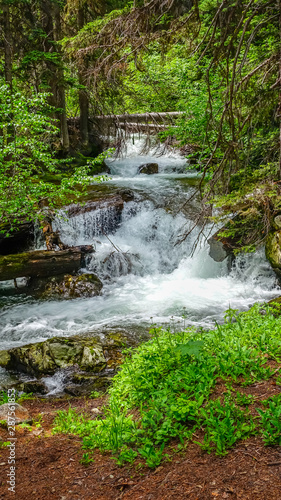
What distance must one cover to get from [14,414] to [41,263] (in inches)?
238

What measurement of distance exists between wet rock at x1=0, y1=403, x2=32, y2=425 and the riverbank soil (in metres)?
0.92

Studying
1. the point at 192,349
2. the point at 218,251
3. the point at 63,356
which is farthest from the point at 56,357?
the point at 218,251

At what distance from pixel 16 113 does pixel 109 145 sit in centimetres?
1397

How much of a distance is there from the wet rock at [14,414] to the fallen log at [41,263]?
547cm

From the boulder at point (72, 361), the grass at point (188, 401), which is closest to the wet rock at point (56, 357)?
the boulder at point (72, 361)

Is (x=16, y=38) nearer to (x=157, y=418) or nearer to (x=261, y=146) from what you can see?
(x=261, y=146)

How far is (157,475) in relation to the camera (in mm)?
2645

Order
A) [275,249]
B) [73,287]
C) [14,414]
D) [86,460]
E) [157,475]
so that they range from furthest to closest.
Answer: [73,287] < [275,249] < [14,414] < [86,460] < [157,475]

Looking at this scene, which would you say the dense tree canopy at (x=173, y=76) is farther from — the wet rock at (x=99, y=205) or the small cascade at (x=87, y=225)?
the small cascade at (x=87, y=225)

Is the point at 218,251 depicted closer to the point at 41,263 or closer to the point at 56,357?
the point at 41,263

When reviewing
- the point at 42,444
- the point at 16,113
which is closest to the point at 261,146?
the point at 16,113

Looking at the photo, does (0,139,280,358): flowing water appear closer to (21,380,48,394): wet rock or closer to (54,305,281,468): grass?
(21,380,48,394): wet rock

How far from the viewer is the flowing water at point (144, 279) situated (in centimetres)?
854

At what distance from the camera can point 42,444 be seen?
11.8 feet
